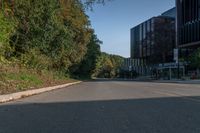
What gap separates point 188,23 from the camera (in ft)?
362

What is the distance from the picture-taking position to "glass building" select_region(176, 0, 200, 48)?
106012 mm

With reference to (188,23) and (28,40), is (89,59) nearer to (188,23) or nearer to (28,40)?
(188,23)

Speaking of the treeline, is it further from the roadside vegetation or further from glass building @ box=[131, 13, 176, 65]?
glass building @ box=[131, 13, 176, 65]

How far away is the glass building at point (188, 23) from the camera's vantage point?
4174 inches

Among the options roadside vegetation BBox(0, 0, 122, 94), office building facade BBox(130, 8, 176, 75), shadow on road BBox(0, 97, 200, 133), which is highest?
office building facade BBox(130, 8, 176, 75)

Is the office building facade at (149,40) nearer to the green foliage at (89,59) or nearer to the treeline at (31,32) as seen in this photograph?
the green foliage at (89,59)

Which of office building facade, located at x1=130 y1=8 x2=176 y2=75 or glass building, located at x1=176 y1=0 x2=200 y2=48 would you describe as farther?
office building facade, located at x1=130 y1=8 x2=176 y2=75

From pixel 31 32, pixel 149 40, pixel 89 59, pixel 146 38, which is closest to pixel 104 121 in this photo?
pixel 31 32

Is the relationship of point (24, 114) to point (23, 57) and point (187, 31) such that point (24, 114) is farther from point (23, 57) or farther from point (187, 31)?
point (187, 31)

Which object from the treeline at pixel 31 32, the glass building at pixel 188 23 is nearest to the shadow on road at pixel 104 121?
the treeline at pixel 31 32

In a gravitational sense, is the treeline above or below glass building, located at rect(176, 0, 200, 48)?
below

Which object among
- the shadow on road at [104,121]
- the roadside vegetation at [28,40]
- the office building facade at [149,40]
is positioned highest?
the office building facade at [149,40]

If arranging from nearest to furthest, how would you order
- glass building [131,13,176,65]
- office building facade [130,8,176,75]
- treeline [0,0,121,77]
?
treeline [0,0,121,77] < office building facade [130,8,176,75] < glass building [131,13,176,65]

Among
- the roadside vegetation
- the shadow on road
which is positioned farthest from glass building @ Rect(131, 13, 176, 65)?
the shadow on road
